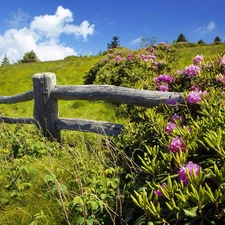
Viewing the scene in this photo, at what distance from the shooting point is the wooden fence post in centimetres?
509

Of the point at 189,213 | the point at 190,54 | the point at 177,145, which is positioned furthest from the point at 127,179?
the point at 190,54

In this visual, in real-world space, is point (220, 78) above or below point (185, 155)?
above

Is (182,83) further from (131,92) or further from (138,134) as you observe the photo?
(138,134)

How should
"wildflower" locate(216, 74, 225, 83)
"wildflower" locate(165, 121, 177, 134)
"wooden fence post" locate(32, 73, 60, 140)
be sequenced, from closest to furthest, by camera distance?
1. "wildflower" locate(165, 121, 177, 134)
2. "wildflower" locate(216, 74, 225, 83)
3. "wooden fence post" locate(32, 73, 60, 140)

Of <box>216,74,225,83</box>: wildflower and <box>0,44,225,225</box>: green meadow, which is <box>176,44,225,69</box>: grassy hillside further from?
<box>0,44,225,225</box>: green meadow

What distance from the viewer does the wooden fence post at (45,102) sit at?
5.09 metres

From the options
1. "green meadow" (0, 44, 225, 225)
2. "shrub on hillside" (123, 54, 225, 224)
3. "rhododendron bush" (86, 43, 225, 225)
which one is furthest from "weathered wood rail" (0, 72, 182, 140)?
"shrub on hillside" (123, 54, 225, 224)

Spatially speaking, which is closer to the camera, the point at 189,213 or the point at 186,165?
the point at 189,213

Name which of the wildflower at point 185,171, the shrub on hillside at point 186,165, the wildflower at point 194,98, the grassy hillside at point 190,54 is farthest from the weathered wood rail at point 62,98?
the grassy hillside at point 190,54

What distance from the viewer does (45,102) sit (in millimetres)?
5121

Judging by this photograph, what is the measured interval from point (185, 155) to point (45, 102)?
12.4 ft

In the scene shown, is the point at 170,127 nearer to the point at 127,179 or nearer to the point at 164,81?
the point at 127,179

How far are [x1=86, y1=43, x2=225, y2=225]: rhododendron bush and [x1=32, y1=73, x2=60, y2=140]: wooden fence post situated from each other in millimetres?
2173

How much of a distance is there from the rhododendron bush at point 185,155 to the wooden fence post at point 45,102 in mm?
2173
